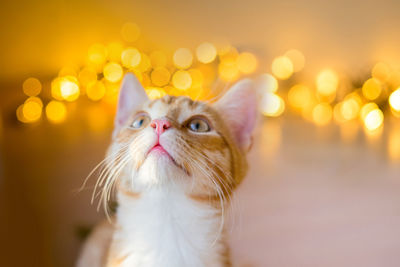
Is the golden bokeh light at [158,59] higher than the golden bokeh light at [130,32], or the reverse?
the golden bokeh light at [130,32]

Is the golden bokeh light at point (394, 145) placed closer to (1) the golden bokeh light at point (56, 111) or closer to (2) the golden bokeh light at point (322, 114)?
(2) the golden bokeh light at point (322, 114)

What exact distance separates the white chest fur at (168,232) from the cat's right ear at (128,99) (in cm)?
21

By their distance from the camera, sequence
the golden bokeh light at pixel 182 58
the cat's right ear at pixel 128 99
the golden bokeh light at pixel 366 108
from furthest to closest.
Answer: the golden bokeh light at pixel 366 108 → the golden bokeh light at pixel 182 58 → the cat's right ear at pixel 128 99

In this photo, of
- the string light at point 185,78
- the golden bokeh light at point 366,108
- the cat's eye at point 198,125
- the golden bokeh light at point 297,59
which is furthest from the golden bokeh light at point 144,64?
the golden bokeh light at point 366,108

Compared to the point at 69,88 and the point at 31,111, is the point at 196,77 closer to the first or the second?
the point at 69,88

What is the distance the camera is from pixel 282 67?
2.73m

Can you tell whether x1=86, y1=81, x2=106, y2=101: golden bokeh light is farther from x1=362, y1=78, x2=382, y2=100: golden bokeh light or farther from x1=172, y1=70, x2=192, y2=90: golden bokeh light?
x1=362, y1=78, x2=382, y2=100: golden bokeh light

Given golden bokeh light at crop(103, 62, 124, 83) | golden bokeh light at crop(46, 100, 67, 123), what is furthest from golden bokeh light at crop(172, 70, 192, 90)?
golden bokeh light at crop(46, 100, 67, 123)

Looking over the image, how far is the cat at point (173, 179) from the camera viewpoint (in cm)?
66

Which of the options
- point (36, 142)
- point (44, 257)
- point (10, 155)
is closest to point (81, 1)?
point (36, 142)

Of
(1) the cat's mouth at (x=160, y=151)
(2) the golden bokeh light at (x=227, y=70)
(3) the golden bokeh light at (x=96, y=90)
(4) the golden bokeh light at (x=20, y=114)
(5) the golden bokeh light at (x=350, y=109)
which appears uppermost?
(5) the golden bokeh light at (x=350, y=109)

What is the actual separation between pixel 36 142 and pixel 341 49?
8.17 feet

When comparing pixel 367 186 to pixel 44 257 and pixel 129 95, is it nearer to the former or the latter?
pixel 129 95

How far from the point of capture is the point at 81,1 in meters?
1.72
